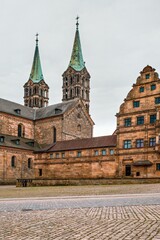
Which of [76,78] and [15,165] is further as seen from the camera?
[76,78]

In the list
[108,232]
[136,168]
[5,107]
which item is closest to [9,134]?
[5,107]

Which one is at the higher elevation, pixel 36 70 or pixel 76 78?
pixel 36 70

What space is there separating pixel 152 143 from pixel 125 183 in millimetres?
8392

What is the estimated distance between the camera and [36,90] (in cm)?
9312

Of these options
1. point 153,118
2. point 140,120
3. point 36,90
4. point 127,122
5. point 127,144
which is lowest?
point 127,144

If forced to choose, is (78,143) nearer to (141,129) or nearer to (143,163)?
(141,129)

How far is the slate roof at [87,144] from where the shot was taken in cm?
4688

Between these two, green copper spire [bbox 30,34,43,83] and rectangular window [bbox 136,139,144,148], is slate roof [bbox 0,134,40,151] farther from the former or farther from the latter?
green copper spire [bbox 30,34,43,83]

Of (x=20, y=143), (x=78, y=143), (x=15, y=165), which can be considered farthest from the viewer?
(x=20, y=143)

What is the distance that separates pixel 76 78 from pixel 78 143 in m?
41.4

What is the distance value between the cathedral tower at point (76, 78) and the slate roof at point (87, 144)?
1404 inches

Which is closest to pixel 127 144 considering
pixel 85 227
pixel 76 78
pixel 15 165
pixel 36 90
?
pixel 15 165

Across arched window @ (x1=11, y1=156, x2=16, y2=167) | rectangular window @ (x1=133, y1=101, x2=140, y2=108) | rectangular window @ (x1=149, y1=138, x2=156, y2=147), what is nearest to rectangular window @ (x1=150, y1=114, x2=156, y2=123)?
rectangular window @ (x1=149, y1=138, x2=156, y2=147)

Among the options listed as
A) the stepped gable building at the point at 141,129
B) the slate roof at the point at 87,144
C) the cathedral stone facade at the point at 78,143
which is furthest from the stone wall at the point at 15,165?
the stepped gable building at the point at 141,129
